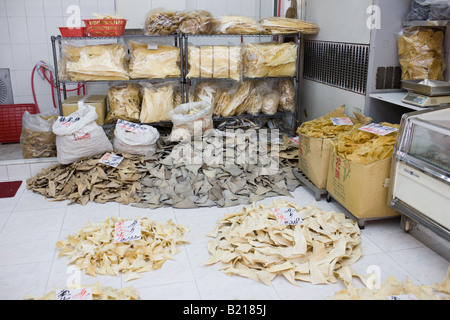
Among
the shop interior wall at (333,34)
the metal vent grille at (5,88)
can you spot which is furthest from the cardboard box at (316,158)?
the metal vent grille at (5,88)

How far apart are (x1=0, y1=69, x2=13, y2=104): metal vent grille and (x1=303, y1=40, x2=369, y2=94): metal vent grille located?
11.4 feet

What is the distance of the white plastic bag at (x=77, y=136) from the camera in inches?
140

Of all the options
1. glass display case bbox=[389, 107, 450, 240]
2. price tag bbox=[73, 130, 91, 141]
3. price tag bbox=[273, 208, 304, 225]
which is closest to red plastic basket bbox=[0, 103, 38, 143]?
price tag bbox=[73, 130, 91, 141]

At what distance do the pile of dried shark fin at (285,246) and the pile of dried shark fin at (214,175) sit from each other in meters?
0.49

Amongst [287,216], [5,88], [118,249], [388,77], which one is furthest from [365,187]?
[5,88]

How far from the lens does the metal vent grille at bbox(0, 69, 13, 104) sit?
4.75m

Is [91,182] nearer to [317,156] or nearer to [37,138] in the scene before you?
[37,138]

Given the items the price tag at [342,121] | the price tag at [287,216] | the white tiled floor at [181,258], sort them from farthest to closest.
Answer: the price tag at [342,121]
the price tag at [287,216]
the white tiled floor at [181,258]

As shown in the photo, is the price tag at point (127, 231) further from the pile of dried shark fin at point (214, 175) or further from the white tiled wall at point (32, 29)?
the white tiled wall at point (32, 29)

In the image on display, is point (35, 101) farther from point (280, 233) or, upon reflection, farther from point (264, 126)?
point (280, 233)

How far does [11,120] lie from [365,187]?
3.99m

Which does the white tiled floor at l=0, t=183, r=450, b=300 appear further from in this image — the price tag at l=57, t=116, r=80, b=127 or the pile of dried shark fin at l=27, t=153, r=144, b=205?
the price tag at l=57, t=116, r=80, b=127
